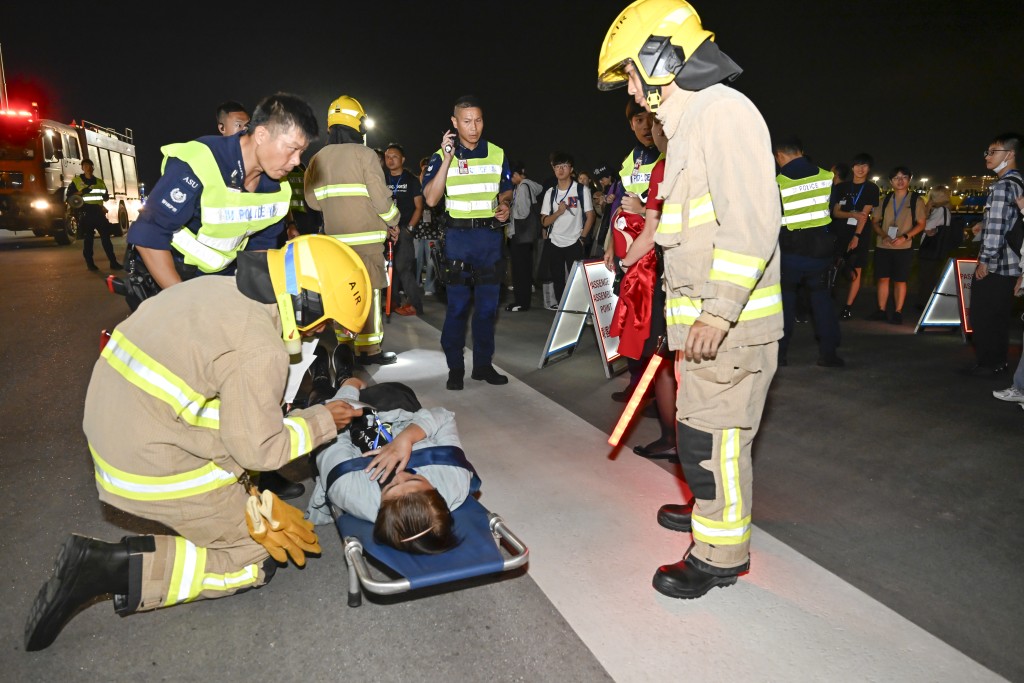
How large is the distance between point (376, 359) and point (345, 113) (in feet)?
7.23

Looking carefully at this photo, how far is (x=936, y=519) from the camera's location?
3.33 meters

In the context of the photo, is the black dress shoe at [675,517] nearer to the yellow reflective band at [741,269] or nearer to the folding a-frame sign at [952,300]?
the yellow reflective band at [741,269]

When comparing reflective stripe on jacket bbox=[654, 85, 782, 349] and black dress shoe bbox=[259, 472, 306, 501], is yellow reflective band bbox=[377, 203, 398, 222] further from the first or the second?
reflective stripe on jacket bbox=[654, 85, 782, 349]

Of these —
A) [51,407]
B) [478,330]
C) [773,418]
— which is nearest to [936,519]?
[773,418]

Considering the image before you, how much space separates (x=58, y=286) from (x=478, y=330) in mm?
8919

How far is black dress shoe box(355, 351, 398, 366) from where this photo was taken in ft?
19.7

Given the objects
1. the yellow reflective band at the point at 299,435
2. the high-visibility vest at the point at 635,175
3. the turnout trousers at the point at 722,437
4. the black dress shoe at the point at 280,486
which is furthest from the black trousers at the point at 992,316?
the yellow reflective band at the point at 299,435

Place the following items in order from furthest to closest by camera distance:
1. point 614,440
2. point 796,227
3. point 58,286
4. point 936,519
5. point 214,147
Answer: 1. point 58,286
2. point 796,227
3. point 936,519
4. point 214,147
5. point 614,440

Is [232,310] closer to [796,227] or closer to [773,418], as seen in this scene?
[773,418]

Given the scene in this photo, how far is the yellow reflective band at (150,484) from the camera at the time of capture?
2379mm

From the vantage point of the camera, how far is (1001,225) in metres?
5.49

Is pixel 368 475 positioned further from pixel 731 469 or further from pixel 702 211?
pixel 702 211

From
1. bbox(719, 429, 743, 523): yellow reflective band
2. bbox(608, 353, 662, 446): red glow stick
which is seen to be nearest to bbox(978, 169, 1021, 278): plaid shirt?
bbox(608, 353, 662, 446): red glow stick

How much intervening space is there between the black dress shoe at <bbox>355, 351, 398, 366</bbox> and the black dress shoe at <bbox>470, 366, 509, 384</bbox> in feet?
3.38
